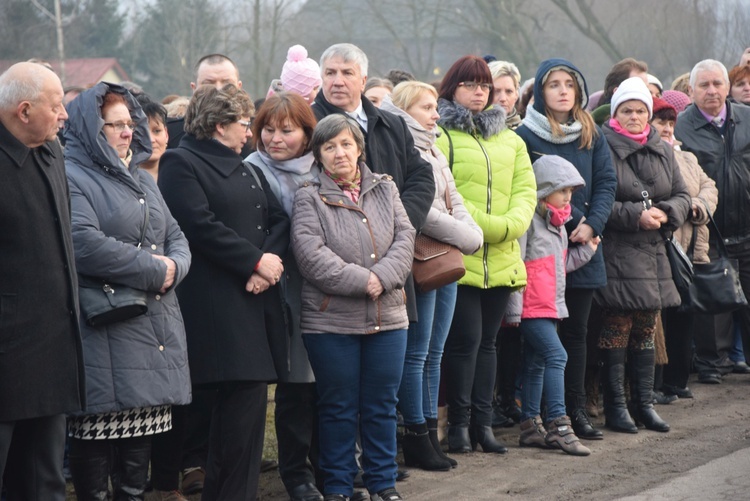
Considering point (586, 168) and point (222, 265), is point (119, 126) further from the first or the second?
point (586, 168)

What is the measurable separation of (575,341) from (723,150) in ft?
9.29

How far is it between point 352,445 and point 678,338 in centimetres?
397

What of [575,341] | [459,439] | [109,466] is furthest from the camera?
[575,341]

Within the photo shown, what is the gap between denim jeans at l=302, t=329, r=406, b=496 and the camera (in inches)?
224

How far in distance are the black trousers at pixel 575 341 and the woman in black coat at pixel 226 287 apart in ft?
8.46

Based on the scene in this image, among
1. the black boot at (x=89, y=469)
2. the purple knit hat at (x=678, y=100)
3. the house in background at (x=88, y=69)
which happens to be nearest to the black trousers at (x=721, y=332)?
the purple knit hat at (x=678, y=100)

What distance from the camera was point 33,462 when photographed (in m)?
4.43

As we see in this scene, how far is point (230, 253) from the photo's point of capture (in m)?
5.27

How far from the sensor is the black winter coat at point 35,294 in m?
4.23

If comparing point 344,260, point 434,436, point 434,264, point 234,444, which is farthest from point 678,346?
point 234,444

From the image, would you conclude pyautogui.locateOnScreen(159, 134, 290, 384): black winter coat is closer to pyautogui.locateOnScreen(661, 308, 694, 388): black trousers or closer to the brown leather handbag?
the brown leather handbag

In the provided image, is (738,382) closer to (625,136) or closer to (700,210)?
A: (700,210)

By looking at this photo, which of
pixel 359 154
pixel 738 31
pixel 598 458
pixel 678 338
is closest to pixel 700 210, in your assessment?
pixel 678 338

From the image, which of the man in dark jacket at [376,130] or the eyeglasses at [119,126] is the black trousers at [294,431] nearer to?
the man in dark jacket at [376,130]
